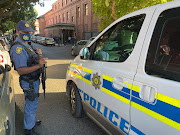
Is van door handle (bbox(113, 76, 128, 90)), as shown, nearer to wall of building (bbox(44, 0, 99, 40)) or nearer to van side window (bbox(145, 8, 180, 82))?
van side window (bbox(145, 8, 180, 82))

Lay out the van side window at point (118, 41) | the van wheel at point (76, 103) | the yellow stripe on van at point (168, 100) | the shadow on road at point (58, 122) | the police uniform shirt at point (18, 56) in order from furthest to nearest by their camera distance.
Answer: the van wheel at point (76, 103) < the shadow on road at point (58, 122) < the police uniform shirt at point (18, 56) < the van side window at point (118, 41) < the yellow stripe on van at point (168, 100)

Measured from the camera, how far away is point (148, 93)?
4.47 feet

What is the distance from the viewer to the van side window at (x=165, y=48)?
4.38ft

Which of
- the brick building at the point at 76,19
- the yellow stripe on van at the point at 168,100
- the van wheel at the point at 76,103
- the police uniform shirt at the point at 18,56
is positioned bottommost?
the van wheel at the point at 76,103

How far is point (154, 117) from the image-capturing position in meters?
1.31

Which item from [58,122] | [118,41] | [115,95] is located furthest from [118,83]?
[58,122]

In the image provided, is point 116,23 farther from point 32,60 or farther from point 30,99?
point 30,99

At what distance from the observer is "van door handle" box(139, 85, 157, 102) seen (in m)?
1.33

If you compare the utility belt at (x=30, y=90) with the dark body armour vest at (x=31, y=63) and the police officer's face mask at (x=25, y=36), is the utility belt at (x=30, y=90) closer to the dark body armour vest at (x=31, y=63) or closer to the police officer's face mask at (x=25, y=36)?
the dark body armour vest at (x=31, y=63)

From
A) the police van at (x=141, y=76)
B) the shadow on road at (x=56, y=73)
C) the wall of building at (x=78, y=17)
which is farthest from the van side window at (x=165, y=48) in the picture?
the wall of building at (x=78, y=17)

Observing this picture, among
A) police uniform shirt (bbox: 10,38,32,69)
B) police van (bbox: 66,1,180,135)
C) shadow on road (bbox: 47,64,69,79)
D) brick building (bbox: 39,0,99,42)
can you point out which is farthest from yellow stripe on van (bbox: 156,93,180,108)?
brick building (bbox: 39,0,99,42)

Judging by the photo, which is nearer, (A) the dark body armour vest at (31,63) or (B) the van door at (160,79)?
(B) the van door at (160,79)

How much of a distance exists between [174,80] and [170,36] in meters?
0.44

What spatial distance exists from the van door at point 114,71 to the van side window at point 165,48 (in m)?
0.15
